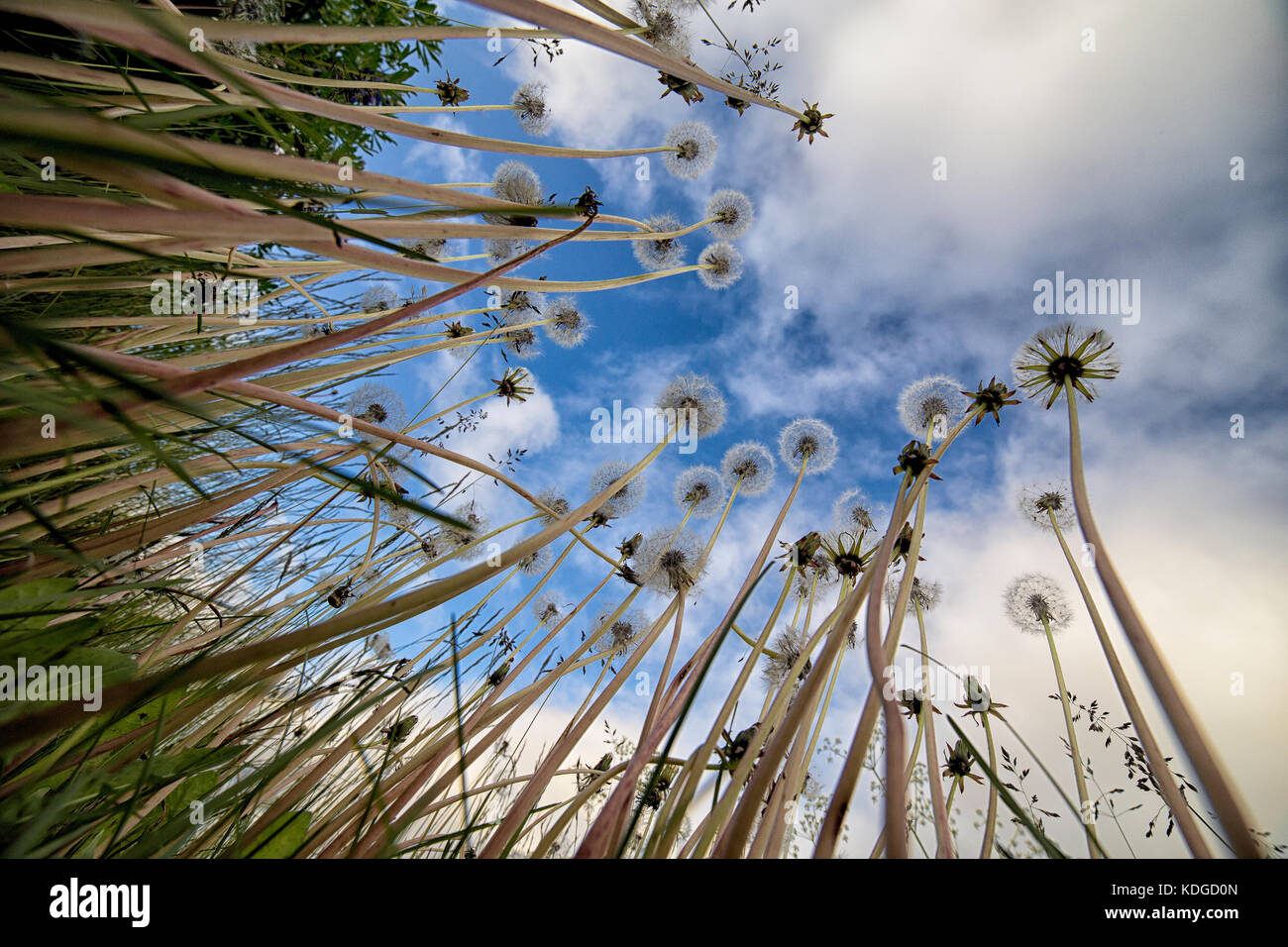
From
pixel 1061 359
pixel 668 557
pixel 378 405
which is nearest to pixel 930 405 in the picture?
pixel 1061 359

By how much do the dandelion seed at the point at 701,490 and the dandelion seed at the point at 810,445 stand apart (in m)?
0.36

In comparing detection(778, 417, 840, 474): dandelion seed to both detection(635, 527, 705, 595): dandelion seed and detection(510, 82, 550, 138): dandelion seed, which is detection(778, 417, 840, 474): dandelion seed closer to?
detection(635, 527, 705, 595): dandelion seed

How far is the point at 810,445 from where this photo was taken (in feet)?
7.57

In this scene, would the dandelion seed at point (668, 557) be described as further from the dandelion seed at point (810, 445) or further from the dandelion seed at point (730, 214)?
the dandelion seed at point (730, 214)

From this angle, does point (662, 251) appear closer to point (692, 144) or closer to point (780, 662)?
point (692, 144)

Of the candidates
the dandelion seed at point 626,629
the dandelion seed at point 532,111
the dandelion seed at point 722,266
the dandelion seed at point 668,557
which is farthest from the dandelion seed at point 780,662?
the dandelion seed at point 532,111

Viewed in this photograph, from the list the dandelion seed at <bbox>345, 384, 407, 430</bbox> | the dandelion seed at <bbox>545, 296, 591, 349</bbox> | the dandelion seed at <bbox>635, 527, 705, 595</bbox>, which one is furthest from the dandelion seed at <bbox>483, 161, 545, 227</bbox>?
the dandelion seed at <bbox>635, 527, 705, 595</bbox>

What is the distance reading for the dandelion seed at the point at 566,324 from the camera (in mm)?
2938

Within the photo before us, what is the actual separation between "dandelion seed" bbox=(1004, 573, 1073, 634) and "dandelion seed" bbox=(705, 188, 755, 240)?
2397mm

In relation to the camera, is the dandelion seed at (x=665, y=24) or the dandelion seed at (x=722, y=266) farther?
the dandelion seed at (x=722, y=266)

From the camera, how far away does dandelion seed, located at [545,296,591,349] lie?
2.94 metres

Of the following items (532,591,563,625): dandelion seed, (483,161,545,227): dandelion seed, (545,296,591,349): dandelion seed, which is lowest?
(532,591,563,625): dandelion seed
